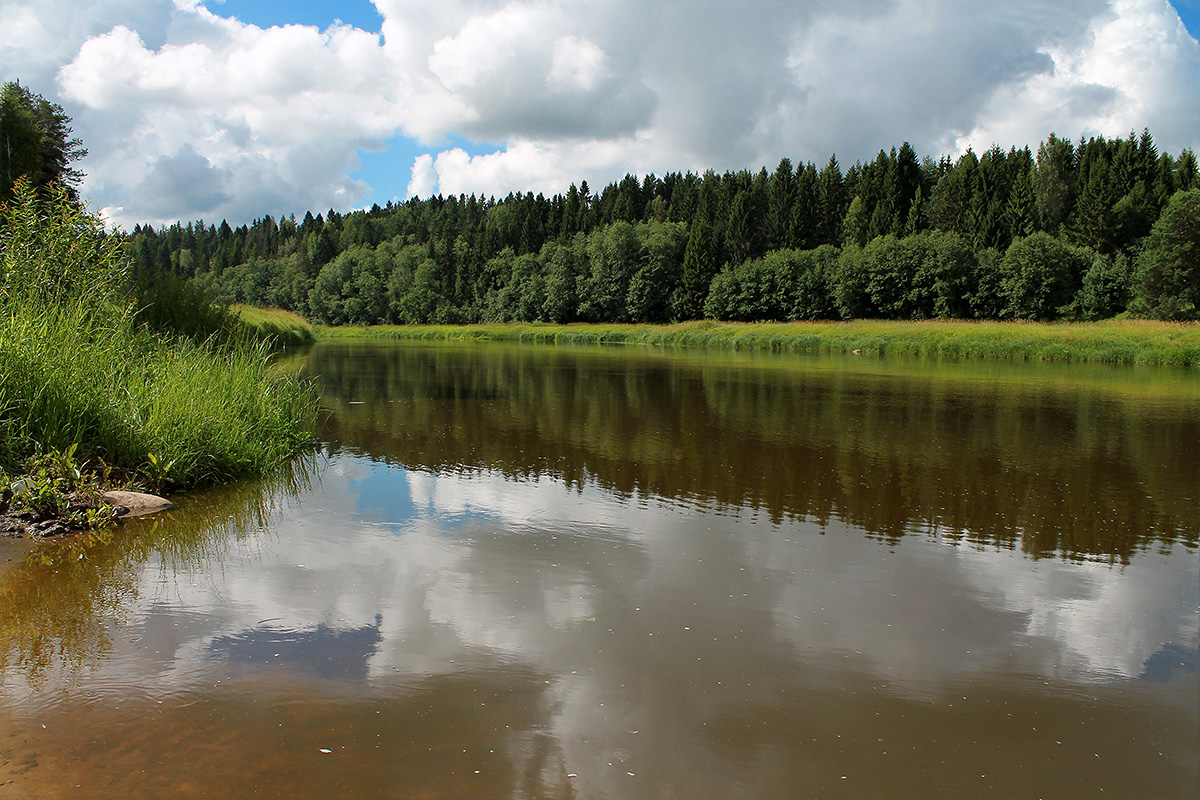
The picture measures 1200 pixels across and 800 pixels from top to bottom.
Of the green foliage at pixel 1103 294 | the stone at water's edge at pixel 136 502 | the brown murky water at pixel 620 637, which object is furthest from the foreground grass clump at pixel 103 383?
the green foliage at pixel 1103 294

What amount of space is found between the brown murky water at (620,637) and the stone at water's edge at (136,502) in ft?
0.79

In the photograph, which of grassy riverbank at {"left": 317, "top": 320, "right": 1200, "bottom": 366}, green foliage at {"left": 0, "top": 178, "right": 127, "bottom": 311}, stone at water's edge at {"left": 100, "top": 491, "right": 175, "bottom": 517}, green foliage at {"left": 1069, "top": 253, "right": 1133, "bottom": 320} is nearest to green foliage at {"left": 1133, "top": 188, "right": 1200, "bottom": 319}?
green foliage at {"left": 1069, "top": 253, "right": 1133, "bottom": 320}

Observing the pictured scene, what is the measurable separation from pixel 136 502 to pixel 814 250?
7424 cm

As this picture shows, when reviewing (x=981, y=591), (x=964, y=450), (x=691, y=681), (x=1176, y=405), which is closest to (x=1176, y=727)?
(x=981, y=591)

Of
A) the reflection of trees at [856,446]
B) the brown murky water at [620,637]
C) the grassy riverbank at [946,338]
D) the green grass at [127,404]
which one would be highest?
the grassy riverbank at [946,338]

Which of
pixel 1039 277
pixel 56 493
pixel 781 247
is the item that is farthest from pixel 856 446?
pixel 781 247

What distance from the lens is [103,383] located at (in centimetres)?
899

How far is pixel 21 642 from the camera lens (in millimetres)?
5031

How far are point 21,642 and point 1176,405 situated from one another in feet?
77.8

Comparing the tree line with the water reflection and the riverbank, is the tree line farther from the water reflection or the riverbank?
the water reflection

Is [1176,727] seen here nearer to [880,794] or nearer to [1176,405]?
[880,794]

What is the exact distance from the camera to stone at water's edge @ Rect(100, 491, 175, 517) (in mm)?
8055

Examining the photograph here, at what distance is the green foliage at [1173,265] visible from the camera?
51.2 metres

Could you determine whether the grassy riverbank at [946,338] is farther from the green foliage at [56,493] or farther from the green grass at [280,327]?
the green foliage at [56,493]
